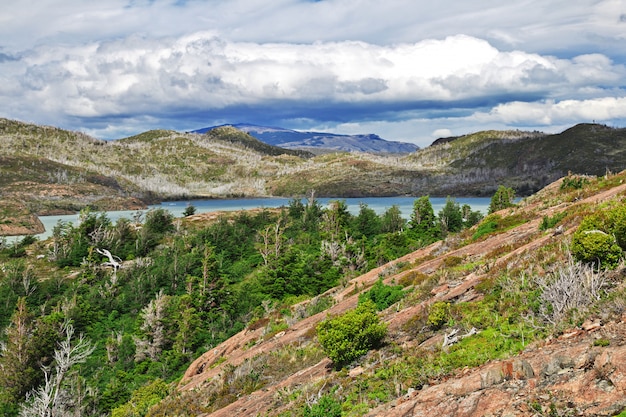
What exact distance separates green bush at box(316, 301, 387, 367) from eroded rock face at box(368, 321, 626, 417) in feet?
14.6

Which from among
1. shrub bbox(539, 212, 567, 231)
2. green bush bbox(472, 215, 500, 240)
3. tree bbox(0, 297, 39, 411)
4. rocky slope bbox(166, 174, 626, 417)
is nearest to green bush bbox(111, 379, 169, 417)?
rocky slope bbox(166, 174, 626, 417)

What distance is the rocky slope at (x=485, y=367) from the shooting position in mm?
8219

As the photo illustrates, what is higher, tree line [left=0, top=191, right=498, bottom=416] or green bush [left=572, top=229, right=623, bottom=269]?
green bush [left=572, top=229, right=623, bottom=269]

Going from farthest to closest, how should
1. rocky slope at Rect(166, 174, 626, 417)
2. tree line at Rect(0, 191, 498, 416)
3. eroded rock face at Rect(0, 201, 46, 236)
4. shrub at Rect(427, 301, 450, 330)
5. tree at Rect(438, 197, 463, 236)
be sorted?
1. eroded rock face at Rect(0, 201, 46, 236)
2. tree at Rect(438, 197, 463, 236)
3. tree line at Rect(0, 191, 498, 416)
4. shrub at Rect(427, 301, 450, 330)
5. rocky slope at Rect(166, 174, 626, 417)

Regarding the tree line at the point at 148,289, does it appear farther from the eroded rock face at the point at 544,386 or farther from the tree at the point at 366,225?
the eroded rock face at the point at 544,386

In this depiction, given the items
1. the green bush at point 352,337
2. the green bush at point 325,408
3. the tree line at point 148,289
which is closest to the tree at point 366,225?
the tree line at point 148,289

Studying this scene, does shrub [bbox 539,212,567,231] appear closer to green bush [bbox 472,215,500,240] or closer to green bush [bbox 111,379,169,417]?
green bush [bbox 472,215,500,240]

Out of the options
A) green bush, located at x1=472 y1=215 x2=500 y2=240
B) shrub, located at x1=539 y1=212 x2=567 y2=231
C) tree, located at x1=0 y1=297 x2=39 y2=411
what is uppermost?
shrub, located at x1=539 y1=212 x2=567 y2=231

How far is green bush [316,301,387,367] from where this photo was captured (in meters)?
15.4

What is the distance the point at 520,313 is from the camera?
13.3 meters

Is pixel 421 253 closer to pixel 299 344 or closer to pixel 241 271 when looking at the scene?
pixel 299 344

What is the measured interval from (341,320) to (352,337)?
2.66 feet

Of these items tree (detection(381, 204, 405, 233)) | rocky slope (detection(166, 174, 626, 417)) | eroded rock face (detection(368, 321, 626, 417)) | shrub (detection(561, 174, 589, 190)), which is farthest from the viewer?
tree (detection(381, 204, 405, 233))

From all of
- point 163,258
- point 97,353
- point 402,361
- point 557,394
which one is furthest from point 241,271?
point 557,394
